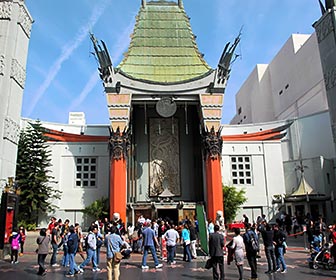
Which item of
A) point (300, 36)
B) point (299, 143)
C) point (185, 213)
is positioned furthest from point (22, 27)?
point (300, 36)

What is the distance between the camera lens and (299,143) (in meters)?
31.9

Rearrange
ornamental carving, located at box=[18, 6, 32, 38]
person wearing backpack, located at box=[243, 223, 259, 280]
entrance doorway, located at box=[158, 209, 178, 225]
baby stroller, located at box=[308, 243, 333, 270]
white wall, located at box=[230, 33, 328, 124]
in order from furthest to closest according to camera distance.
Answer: white wall, located at box=[230, 33, 328, 124] < entrance doorway, located at box=[158, 209, 178, 225] < ornamental carving, located at box=[18, 6, 32, 38] < baby stroller, located at box=[308, 243, 333, 270] < person wearing backpack, located at box=[243, 223, 259, 280]

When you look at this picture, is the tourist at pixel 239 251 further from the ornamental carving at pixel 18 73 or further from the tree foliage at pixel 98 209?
the tree foliage at pixel 98 209

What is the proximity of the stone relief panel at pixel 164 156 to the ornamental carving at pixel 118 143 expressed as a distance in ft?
12.6

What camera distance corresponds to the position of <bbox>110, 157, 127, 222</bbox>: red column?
81.5 ft

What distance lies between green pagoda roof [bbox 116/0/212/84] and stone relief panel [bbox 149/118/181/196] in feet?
14.0

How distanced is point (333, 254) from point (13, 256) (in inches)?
448

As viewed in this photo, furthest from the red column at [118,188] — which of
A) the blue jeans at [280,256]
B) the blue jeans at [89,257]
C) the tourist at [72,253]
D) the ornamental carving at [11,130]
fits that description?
the blue jeans at [280,256]

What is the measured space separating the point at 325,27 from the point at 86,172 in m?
20.4

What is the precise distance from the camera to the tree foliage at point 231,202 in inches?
1085

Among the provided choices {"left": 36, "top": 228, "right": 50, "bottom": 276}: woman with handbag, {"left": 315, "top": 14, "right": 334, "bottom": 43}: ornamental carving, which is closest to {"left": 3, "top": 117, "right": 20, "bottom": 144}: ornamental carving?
{"left": 36, "top": 228, "right": 50, "bottom": 276}: woman with handbag

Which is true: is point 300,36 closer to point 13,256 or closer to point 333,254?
point 333,254

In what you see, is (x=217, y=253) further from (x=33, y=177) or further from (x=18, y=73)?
(x=33, y=177)

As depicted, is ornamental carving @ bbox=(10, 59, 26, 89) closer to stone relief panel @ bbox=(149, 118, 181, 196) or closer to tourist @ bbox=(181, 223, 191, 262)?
tourist @ bbox=(181, 223, 191, 262)
